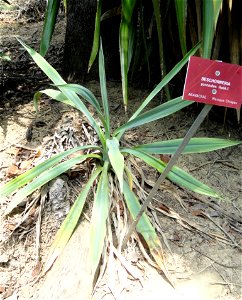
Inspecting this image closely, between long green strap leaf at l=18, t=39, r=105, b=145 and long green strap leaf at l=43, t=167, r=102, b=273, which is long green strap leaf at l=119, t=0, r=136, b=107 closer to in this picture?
long green strap leaf at l=18, t=39, r=105, b=145

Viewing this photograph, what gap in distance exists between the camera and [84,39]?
8.77ft

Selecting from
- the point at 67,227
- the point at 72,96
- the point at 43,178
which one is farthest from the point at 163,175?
the point at 72,96

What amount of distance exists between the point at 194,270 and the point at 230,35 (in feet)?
3.70

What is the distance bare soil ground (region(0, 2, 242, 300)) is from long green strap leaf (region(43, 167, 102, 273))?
2.5 inches

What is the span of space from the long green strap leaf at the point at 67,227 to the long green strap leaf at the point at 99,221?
0.07 m

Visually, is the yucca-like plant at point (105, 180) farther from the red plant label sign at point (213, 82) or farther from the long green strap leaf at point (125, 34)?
the red plant label sign at point (213, 82)

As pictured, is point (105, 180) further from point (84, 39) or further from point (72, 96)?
point (84, 39)

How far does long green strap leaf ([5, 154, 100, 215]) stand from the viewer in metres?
1.89

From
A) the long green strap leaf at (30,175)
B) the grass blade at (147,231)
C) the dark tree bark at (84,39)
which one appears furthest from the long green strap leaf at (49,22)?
the grass blade at (147,231)

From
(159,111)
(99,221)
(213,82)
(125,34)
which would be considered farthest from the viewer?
(125,34)

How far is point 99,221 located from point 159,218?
34 centimetres

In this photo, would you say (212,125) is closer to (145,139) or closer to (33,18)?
(145,139)

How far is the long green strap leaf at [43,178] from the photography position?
6.21 feet

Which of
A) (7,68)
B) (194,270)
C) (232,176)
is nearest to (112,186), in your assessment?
(194,270)
